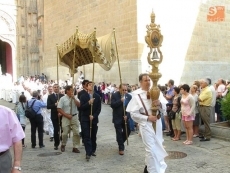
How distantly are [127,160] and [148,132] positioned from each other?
1618 millimetres

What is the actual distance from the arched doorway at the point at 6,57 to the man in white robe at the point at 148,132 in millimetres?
28772

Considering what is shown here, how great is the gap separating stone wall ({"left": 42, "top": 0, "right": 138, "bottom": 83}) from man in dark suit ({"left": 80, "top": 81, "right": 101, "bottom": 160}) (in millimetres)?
9437

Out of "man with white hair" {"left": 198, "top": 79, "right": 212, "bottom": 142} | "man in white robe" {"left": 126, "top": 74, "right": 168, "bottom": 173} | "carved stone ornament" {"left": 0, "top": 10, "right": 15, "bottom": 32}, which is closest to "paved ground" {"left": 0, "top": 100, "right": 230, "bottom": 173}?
"man with white hair" {"left": 198, "top": 79, "right": 212, "bottom": 142}

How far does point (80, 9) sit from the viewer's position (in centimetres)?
2217

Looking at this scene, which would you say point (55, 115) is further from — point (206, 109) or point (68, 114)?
point (206, 109)

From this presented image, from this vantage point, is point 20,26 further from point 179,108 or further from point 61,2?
point 179,108

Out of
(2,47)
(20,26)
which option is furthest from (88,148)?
(2,47)

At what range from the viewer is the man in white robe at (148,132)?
17.3ft

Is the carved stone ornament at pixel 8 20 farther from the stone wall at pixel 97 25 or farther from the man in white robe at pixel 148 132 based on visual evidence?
the man in white robe at pixel 148 132

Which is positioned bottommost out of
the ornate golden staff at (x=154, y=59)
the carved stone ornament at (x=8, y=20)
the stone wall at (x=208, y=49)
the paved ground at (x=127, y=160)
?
the paved ground at (x=127, y=160)

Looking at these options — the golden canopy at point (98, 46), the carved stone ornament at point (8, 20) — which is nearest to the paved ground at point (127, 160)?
the golden canopy at point (98, 46)

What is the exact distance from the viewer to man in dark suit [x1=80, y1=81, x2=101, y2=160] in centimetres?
687

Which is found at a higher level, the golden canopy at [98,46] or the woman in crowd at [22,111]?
the golden canopy at [98,46]

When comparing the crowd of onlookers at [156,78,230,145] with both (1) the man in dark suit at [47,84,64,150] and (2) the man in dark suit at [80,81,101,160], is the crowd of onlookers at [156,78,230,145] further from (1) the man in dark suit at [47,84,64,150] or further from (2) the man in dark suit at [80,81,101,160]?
(1) the man in dark suit at [47,84,64,150]
